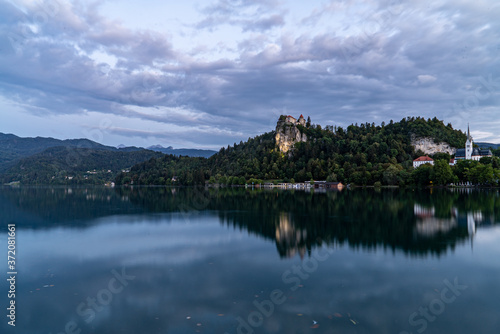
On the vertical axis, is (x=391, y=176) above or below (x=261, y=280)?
above

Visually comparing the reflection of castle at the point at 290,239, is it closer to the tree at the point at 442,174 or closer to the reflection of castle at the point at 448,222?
the reflection of castle at the point at 448,222

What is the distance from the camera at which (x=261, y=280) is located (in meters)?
14.8

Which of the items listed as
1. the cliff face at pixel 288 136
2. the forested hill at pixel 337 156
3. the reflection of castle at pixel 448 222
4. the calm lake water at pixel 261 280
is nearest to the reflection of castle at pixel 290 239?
the calm lake water at pixel 261 280

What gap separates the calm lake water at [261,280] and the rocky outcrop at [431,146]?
149302 mm

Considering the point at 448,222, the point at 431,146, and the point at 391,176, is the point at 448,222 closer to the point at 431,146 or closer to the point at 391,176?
the point at 391,176

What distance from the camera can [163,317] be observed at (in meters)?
11.0

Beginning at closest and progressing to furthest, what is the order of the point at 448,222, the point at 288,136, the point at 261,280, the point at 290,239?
1. the point at 261,280
2. the point at 290,239
3. the point at 448,222
4. the point at 288,136

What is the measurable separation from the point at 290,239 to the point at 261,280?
9.76 m

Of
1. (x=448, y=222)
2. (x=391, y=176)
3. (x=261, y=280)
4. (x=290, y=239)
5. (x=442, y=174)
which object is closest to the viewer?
(x=261, y=280)

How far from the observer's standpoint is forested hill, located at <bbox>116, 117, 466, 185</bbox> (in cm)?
13450

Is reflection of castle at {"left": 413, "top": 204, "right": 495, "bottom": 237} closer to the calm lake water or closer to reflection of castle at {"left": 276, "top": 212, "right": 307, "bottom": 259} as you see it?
the calm lake water

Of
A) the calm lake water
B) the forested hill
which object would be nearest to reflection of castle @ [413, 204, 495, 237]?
the calm lake water

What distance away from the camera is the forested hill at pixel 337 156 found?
441 feet

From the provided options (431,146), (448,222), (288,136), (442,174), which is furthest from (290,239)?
(288,136)
